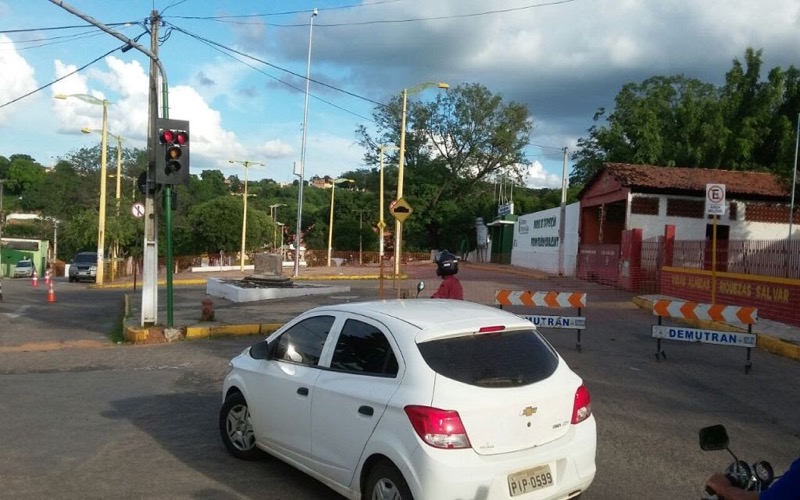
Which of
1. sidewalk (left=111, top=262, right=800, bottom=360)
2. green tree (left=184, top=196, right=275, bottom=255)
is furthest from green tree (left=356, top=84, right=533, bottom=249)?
sidewalk (left=111, top=262, right=800, bottom=360)

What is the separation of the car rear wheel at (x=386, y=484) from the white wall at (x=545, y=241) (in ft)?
98.8

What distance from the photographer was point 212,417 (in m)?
7.96

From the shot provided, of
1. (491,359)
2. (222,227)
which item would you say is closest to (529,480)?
(491,359)

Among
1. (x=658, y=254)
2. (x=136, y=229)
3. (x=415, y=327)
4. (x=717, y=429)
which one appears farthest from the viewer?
(x=136, y=229)

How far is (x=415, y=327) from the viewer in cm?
471

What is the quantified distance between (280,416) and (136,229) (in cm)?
4557

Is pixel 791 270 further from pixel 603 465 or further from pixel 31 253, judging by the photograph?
pixel 31 253

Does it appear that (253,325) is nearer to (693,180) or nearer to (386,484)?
(386,484)

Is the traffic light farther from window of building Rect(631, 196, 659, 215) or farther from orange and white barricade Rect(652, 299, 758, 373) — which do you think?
window of building Rect(631, 196, 659, 215)

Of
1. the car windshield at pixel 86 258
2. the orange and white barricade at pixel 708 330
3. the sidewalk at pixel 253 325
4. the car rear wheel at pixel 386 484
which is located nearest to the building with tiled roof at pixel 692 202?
the sidewalk at pixel 253 325

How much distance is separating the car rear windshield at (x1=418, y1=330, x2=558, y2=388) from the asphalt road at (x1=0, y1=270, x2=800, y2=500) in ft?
4.79

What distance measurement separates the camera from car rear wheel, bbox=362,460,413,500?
168 inches

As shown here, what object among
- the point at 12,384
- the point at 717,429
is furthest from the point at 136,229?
the point at 717,429

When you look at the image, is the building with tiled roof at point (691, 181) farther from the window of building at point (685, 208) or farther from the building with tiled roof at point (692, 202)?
the window of building at point (685, 208)
